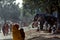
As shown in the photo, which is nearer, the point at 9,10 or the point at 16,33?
the point at 16,33

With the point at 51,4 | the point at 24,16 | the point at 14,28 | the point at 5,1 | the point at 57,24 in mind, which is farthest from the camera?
the point at 5,1

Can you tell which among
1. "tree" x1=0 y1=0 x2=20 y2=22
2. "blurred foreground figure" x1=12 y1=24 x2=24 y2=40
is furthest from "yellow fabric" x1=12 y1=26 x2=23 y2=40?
"tree" x1=0 y1=0 x2=20 y2=22

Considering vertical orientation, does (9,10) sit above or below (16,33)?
above

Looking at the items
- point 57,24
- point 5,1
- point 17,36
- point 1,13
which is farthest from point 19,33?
point 5,1

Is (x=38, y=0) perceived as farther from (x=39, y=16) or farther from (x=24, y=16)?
(x=24, y=16)

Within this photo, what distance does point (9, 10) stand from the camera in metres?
50.7

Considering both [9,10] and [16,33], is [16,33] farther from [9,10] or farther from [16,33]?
[9,10]

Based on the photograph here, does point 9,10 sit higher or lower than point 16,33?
higher

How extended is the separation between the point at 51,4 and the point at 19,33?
41.2ft

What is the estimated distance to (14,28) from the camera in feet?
35.5

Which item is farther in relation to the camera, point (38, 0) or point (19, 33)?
point (38, 0)

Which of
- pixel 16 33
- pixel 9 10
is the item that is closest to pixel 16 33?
pixel 16 33

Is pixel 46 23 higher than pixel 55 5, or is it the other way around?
pixel 55 5

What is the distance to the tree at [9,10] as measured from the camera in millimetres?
47875
